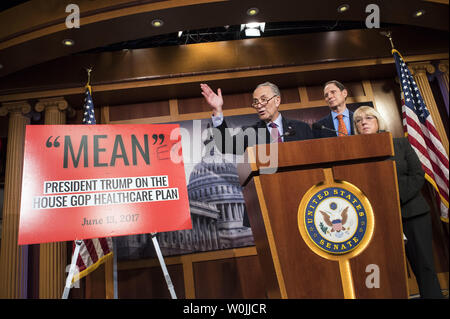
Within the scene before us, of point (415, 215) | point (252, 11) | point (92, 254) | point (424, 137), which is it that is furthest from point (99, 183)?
point (424, 137)

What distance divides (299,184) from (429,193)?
317cm

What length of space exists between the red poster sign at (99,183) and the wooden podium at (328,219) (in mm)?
1159

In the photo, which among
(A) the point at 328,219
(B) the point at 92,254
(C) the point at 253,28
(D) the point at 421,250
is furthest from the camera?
(C) the point at 253,28

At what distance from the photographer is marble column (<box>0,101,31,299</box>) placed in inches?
120

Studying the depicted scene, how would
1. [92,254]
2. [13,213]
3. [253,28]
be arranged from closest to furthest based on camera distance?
[92,254]
[13,213]
[253,28]

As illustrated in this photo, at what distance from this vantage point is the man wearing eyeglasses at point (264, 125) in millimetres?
1895

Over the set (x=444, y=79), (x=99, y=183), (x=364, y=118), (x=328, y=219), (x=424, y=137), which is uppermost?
(x=444, y=79)

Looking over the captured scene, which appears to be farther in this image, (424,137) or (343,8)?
(424,137)

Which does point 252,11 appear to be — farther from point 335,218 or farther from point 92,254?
point 92,254

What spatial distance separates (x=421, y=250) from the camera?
224 cm

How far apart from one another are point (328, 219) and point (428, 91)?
3.43 metres

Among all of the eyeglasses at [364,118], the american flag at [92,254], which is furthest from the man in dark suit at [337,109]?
the american flag at [92,254]

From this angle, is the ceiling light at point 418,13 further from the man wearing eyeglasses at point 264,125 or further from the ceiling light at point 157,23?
the ceiling light at point 157,23

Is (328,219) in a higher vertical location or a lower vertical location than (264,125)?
lower
